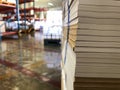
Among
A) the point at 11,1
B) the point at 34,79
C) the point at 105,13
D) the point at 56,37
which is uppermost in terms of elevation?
the point at 11,1

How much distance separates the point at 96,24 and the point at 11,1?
7.68 metres

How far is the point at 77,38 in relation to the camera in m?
1.16

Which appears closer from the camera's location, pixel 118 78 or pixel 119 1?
pixel 119 1

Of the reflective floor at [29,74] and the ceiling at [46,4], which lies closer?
the reflective floor at [29,74]

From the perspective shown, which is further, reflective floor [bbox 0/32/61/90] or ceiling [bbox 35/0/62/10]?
ceiling [bbox 35/0/62/10]

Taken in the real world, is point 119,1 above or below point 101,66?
above

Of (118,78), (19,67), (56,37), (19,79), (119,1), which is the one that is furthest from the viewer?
(56,37)

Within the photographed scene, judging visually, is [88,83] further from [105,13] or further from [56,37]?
→ [56,37]

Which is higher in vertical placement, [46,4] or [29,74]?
[46,4]

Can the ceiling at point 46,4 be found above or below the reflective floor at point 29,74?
above

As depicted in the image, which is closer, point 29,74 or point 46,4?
point 29,74

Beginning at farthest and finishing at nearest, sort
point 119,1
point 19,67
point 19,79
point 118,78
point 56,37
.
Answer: point 56,37, point 19,67, point 19,79, point 118,78, point 119,1

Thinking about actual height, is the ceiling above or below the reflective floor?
above

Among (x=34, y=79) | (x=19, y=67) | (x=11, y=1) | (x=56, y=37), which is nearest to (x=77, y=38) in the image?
(x=34, y=79)
